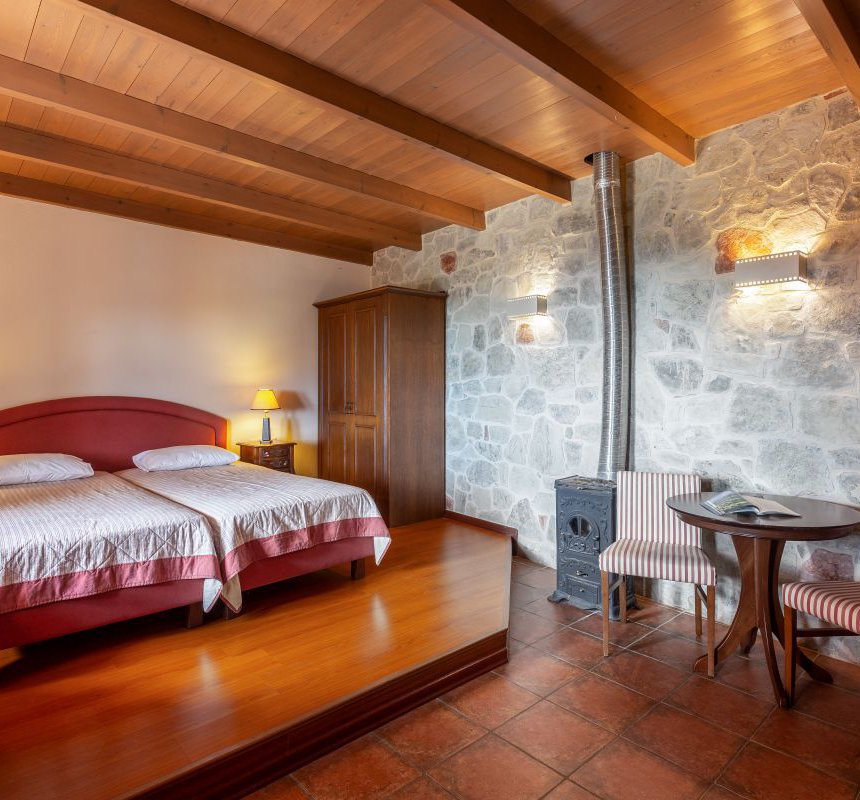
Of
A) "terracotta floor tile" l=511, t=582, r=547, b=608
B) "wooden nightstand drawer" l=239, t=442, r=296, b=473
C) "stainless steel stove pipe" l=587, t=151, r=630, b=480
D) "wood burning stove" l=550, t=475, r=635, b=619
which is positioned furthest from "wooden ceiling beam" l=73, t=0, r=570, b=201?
"wooden nightstand drawer" l=239, t=442, r=296, b=473

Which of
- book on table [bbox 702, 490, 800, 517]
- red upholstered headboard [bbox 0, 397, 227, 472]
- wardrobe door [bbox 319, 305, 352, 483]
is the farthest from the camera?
wardrobe door [bbox 319, 305, 352, 483]

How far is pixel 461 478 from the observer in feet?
15.8

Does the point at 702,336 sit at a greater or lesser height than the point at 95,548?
greater

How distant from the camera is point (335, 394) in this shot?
5.24m

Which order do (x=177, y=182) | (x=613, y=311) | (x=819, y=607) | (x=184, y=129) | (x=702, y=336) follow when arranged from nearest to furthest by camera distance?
(x=819, y=607) < (x=184, y=129) < (x=702, y=336) < (x=613, y=311) < (x=177, y=182)

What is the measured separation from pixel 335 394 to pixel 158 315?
1.64 metres

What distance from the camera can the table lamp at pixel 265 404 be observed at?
4809mm

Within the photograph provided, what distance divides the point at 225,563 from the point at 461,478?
2.47 metres

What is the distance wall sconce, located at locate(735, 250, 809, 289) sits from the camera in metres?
2.69

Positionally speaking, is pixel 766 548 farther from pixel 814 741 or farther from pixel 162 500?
pixel 162 500

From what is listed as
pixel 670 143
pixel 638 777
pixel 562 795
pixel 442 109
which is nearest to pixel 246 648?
pixel 562 795

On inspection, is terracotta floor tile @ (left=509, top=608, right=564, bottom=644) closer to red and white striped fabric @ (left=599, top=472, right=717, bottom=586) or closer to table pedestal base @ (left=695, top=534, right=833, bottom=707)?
red and white striped fabric @ (left=599, top=472, right=717, bottom=586)

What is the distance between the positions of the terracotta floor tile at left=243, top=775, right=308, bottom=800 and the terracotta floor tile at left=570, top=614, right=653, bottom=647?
1658 mm

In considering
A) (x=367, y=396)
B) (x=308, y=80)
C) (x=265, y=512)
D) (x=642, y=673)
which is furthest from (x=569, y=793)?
(x=367, y=396)
